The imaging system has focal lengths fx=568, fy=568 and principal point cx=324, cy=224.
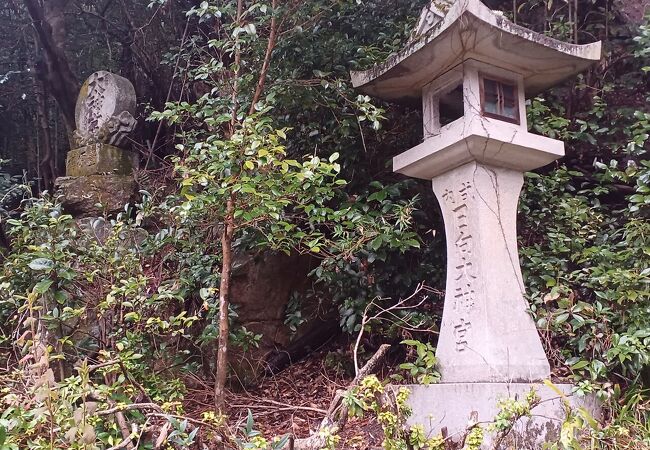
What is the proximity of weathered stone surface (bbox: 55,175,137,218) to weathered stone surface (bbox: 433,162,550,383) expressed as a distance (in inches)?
130

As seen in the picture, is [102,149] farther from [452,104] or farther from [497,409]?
[497,409]

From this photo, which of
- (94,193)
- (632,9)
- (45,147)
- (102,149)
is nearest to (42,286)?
(94,193)

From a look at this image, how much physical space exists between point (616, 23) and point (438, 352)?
161 inches

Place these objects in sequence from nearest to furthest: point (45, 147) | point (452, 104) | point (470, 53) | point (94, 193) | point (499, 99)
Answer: point (470, 53)
point (499, 99)
point (452, 104)
point (94, 193)
point (45, 147)

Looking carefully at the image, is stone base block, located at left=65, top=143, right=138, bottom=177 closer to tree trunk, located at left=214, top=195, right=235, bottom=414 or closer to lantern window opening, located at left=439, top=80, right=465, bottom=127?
tree trunk, located at left=214, top=195, right=235, bottom=414

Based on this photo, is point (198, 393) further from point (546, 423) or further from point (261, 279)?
point (546, 423)

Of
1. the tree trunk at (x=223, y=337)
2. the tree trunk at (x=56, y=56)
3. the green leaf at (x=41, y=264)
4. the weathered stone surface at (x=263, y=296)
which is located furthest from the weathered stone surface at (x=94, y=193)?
the tree trunk at (x=223, y=337)

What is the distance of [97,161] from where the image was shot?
5.56 m

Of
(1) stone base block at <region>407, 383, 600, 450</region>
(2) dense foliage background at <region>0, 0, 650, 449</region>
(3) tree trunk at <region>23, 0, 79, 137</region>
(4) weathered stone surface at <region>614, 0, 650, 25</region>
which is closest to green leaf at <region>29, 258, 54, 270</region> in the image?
(2) dense foliage background at <region>0, 0, 650, 449</region>

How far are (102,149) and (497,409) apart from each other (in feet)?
14.6

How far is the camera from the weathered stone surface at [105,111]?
564 centimetres

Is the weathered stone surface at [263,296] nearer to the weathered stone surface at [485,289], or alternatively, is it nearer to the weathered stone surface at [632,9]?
the weathered stone surface at [485,289]

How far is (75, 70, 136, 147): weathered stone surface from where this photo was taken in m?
5.64

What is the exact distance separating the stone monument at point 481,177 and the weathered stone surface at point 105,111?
3.01 meters
